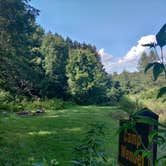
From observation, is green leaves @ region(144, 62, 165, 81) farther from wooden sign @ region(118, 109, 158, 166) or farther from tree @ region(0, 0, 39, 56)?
tree @ region(0, 0, 39, 56)

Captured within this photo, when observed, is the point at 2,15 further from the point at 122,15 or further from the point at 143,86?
the point at 143,86

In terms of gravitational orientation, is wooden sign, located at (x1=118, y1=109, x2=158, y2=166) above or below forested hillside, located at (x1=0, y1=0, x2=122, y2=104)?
below

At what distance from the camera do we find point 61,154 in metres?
6.62

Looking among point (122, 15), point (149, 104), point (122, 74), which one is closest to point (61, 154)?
point (122, 15)

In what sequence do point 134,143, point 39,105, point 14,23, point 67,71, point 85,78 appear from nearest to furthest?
point 134,143 < point 14,23 < point 39,105 < point 85,78 < point 67,71

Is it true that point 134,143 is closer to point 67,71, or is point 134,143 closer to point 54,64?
point 54,64

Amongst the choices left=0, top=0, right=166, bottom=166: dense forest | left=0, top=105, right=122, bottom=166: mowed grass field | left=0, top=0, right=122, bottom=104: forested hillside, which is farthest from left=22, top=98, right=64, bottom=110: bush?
left=0, top=105, right=122, bottom=166: mowed grass field

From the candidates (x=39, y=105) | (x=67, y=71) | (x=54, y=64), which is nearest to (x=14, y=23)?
(x=39, y=105)

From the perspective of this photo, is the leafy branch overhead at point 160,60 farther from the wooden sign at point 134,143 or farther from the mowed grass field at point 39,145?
the mowed grass field at point 39,145

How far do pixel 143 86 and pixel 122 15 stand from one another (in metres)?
36.4

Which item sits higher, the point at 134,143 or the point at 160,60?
the point at 160,60

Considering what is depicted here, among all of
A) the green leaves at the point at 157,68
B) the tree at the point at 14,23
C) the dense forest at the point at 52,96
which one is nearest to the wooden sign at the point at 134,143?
the dense forest at the point at 52,96

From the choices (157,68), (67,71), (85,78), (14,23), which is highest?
(67,71)

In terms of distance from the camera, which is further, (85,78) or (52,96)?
(85,78)
